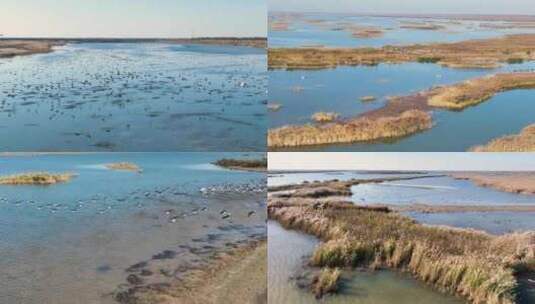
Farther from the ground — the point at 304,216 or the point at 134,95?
the point at 134,95

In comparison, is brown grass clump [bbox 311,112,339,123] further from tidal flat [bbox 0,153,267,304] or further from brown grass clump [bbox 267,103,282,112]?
tidal flat [bbox 0,153,267,304]

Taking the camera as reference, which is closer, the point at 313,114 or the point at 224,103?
the point at 313,114

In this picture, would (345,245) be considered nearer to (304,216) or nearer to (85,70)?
(304,216)

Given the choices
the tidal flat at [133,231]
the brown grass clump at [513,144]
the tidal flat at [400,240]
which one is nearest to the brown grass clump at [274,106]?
the tidal flat at [400,240]

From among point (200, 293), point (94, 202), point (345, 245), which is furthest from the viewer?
point (94, 202)

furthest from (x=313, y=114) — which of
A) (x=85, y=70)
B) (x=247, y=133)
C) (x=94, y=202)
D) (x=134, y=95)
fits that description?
(x=85, y=70)

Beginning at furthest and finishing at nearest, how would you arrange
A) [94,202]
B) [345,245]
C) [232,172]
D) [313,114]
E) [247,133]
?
[232,172], [94,202], [247,133], [313,114], [345,245]

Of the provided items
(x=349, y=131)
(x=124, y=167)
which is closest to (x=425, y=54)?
(x=349, y=131)

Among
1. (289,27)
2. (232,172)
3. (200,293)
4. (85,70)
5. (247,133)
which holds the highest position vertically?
(289,27)
